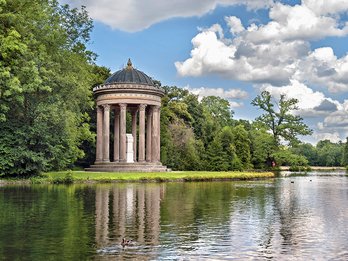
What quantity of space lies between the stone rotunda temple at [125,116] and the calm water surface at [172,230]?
119 feet

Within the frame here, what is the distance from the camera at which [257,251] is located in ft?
41.0

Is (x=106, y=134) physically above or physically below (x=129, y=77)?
below

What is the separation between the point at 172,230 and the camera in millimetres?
Answer: 15844

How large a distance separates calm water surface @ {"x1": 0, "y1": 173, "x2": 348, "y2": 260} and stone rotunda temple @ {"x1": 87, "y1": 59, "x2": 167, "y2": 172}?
119 feet

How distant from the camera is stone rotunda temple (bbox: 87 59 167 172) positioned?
6125 cm

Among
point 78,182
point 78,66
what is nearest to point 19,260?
point 78,182

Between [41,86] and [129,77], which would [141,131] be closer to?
[129,77]

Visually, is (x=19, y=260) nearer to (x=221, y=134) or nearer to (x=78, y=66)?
(x=78, y=66)

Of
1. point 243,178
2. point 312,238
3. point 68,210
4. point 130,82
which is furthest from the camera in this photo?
point 130,82

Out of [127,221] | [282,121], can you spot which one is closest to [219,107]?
[282,121]

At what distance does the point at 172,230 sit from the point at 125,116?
4630 centimetres

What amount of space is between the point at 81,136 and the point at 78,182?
548 inches

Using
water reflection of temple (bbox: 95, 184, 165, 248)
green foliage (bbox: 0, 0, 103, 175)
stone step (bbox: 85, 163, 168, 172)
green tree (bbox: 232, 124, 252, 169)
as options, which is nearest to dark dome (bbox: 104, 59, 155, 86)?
stone step (bbox: 85, 163, 168, 172)

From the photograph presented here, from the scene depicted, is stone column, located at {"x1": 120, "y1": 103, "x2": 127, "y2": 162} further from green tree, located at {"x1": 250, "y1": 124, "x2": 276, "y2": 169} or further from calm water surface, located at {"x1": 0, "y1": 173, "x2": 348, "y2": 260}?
calm water surface, located at {"x1": 0, "y1": 173, "x2": 348, "y2": 260}
